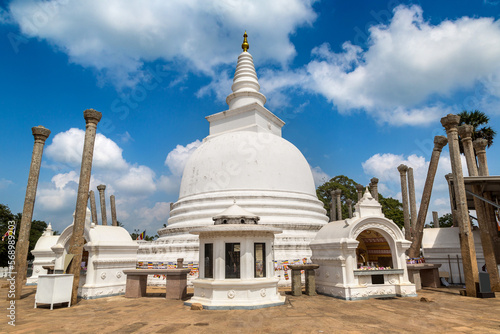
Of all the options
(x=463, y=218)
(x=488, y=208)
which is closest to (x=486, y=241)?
(x=463, y=218)

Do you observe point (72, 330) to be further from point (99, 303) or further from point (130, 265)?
point (130, 265)

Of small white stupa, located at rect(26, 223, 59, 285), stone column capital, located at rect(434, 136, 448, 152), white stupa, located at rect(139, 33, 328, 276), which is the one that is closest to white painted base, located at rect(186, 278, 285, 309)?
white stupa, located at rect(139, 33, 328, 276)

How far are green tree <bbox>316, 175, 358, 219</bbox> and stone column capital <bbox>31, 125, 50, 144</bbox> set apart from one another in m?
39.9

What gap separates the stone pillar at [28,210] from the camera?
15.9 m

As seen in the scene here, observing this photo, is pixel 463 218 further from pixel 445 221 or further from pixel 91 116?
pixel 445 221

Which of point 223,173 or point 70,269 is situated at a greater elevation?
point 223,173

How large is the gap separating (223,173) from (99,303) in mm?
11688

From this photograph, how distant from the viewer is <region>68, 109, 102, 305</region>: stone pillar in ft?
46.2

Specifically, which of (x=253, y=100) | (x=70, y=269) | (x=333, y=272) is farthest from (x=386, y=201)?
(x=70, y=269)

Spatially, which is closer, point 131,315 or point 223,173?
point 131,315

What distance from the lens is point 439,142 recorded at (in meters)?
19.7

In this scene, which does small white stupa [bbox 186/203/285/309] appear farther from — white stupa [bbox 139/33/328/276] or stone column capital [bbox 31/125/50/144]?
stone column capital [bbox 31/125/50/144]

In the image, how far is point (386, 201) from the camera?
161ft

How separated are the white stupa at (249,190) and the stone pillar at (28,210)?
735 cm
